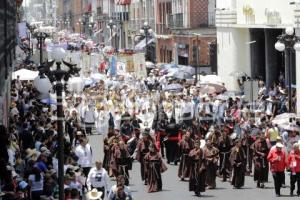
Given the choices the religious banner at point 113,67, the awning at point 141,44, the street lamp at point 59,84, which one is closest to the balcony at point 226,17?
the religious banner at point 113,67

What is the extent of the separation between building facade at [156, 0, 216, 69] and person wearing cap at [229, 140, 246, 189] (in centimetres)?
3681

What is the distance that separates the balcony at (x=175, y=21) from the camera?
74050 millimetres

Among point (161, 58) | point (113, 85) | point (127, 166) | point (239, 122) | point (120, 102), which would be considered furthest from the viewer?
point (161, 58)

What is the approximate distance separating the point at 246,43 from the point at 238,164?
2837 cm

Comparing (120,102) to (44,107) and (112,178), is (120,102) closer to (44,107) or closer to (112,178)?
(44,107)

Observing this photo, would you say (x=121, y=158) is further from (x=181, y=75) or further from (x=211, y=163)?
(x=181, y=75)

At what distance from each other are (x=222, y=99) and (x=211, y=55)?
81.6 ft

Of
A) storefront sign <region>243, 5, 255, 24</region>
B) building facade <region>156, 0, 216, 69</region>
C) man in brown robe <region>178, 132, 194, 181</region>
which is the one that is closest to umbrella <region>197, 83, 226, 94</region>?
storefront sign <region>243, 5, 255, 24</region>

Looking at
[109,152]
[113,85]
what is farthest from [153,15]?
[109,152]

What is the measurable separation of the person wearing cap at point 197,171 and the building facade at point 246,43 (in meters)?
24.3

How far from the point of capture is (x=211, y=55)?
66.6 meters

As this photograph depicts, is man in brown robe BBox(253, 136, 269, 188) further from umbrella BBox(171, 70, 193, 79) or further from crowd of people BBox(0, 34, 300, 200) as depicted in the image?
umbrella BBox(171, 70, 193, 79)

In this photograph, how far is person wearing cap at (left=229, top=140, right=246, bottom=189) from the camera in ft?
88.2

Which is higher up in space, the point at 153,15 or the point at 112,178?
the point at 153,15
